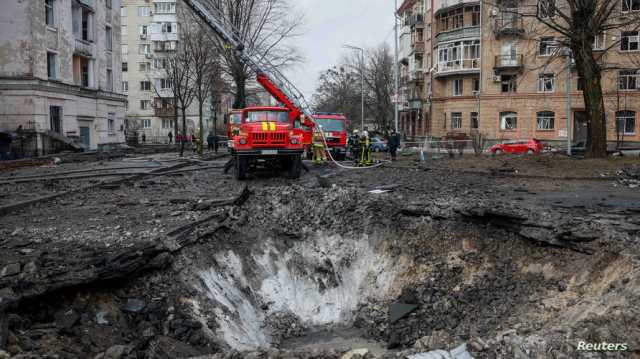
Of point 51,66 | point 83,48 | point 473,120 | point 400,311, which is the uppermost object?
point 83,48

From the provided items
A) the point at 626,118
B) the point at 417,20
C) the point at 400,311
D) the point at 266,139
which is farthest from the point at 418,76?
the point at 400,311

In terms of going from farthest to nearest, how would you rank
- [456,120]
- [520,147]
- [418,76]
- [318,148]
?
[418,76] < [456,120] < [520,147] < [318,148]

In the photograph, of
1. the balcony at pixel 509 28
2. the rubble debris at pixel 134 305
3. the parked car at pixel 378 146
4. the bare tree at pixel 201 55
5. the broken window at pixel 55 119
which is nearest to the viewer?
the rubble debris at pixel 134 305

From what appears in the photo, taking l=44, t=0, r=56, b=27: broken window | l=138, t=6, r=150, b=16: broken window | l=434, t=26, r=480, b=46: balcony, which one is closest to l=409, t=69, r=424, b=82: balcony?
l=434, t=26, r=480, b=46: balcony

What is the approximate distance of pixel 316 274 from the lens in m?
8.43

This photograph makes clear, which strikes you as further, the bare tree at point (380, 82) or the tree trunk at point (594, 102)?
the bare tree at point (380, 82)

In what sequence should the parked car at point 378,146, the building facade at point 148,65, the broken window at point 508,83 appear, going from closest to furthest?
1. the parked car at point 378,146
2. the broken window at point 508,83
3. the building facade at point 148,65

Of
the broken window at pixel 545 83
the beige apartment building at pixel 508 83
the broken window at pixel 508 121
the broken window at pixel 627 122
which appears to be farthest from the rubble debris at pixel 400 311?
the broken window at pixel 627 122

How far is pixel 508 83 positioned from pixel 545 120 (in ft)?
14.4

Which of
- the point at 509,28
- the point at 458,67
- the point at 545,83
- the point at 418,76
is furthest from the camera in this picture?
the point at 418,76

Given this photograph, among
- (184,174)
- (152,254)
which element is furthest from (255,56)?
(152,254)

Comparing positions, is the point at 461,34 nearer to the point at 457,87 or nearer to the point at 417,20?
the point at 457,87

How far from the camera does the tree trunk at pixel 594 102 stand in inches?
756

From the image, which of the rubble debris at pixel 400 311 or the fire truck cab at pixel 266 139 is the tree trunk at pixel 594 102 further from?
the rubble debris at pixel 400 311
